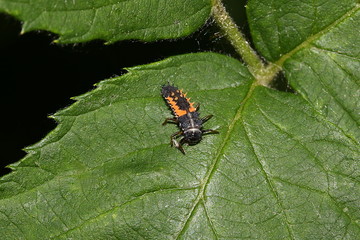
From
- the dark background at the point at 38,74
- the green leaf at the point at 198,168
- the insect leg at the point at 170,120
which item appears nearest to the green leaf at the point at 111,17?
the green leaf at the point at 198,168

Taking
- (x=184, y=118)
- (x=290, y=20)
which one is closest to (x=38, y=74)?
(x=184, y=118)

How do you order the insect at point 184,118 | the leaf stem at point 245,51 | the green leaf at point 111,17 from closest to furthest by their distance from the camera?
the green leaf at point 111,17
the insect at point 184,118
the leaf stem at point 245,51

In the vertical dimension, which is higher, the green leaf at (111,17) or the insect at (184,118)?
the green leaf at (111,17)

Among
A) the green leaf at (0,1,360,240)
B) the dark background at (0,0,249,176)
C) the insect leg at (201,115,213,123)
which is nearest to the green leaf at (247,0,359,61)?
the green leaf at (0,1,360,240)

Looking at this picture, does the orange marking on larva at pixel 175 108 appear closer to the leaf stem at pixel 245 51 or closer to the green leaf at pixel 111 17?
the green leaf at pixel 111 17

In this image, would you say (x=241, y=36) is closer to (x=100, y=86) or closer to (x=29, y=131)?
(x=100, y=86)

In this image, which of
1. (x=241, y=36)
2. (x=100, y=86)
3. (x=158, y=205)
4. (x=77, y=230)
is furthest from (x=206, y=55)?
(x=77, y=230)

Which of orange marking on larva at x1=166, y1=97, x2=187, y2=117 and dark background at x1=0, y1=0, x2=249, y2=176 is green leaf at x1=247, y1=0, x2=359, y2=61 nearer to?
orange marking on larva at x1=166, y1=97, x2=187, y2=117

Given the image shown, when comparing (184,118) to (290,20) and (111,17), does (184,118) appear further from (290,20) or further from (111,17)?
(290,20)
